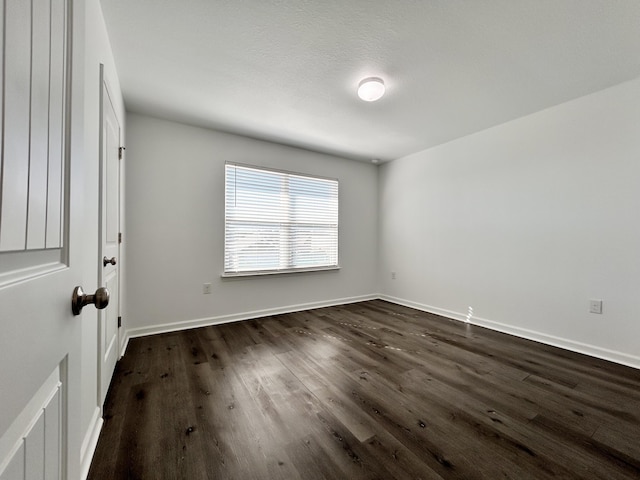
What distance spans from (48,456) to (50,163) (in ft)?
1.80

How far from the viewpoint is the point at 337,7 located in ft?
5.15

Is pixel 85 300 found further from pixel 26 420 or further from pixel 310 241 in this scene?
pixel 310 241

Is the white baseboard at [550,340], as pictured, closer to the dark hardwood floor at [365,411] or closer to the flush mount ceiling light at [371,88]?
the dark hardwood floor at [365,411]

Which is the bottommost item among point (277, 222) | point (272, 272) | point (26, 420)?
point (272, 272)

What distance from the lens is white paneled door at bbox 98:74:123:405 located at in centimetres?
158

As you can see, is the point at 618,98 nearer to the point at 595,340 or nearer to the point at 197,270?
the point at 595,340

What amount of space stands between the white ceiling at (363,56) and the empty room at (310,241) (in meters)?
0.02

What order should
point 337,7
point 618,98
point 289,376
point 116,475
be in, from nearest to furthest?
1. point 116,475
2. point 337,7
3. point 289,376
4. point 618,98

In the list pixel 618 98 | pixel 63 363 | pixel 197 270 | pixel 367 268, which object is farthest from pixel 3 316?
pixel 367 268

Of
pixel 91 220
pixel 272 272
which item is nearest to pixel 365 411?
pixel 91 220

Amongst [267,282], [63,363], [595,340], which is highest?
[63,363]

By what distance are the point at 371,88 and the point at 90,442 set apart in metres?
2.94

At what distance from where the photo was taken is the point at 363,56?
194 cm

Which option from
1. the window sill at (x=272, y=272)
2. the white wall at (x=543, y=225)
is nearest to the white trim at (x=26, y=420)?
the window sill at (x=272, y=272)
